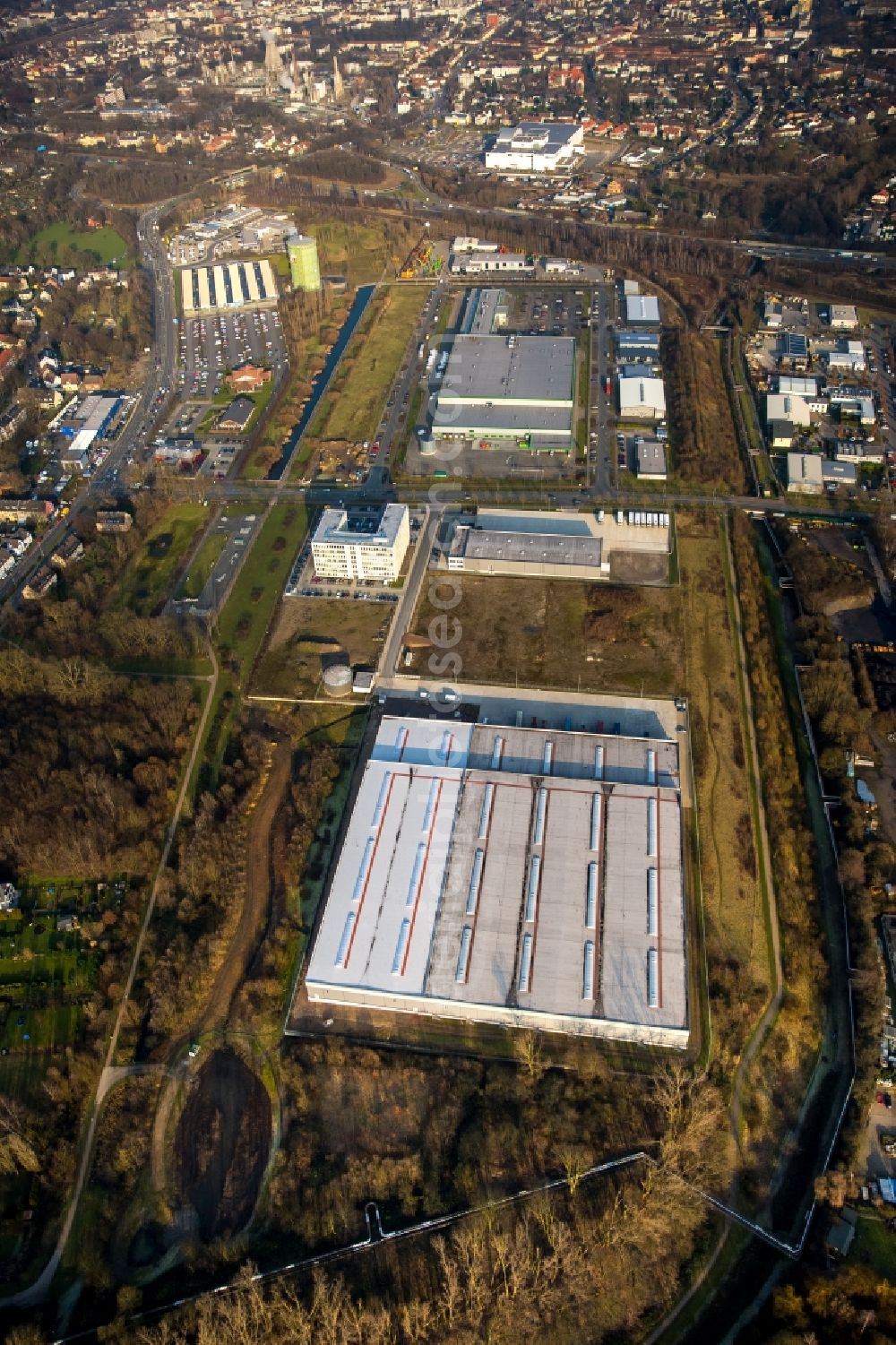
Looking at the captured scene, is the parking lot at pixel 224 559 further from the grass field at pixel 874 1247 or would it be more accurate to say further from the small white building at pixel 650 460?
the grass field at pixel 874 1247

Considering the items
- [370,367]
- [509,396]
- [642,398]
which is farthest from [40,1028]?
[370,367]

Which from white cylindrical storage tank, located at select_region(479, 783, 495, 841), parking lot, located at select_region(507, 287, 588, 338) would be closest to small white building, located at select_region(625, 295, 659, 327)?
parking lot, located at select_region(507, 287, 588, 338)

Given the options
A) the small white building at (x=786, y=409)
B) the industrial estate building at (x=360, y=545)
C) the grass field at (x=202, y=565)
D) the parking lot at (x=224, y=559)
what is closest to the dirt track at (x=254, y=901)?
the parking lot at (x=224, y=559)

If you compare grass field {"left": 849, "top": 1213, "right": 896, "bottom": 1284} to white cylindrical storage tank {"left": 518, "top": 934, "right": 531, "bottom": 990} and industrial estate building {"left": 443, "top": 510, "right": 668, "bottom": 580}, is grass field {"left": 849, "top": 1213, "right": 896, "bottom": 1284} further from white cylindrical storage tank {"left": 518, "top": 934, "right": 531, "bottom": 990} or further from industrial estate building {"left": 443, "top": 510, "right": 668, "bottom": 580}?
industrial estate building {"left": 443, "top": 510, "right": 668, "bottom": 580}

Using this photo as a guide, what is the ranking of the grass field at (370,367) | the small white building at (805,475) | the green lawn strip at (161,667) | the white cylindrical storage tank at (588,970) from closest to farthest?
the white cylindrical storage tank at (588,970), the green lawn strip at (161,667), the small white building at (805,475), the grass field at (370,367)

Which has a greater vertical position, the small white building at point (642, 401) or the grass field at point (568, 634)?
the small white building at point (642, 401)
